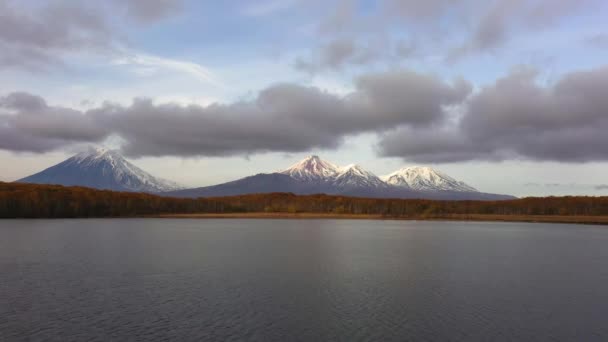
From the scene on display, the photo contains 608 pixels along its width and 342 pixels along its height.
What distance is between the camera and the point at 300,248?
247 feet

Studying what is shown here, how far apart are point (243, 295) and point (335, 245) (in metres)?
46.2

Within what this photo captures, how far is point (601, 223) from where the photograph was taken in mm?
183000

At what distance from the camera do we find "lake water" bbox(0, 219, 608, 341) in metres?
27.6

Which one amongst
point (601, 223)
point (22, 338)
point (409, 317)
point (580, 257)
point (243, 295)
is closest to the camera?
point (22, 338)

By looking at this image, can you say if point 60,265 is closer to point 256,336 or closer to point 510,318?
point 256,336

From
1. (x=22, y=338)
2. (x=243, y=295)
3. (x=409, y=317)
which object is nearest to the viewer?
(x=22, y=338)

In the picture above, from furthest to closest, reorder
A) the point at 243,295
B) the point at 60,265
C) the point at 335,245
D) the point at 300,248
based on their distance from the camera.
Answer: the point at 335,245
the point at 300,248
the point at 60,265
the point at 243,295

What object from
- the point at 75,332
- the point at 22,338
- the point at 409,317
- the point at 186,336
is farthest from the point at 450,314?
the point at 22,338

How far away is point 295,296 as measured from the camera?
122 feet

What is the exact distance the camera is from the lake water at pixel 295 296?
27.6 meters

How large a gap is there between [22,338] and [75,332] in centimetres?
260

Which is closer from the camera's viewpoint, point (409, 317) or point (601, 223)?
point (409, 317)

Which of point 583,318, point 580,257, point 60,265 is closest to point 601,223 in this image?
point 580,257

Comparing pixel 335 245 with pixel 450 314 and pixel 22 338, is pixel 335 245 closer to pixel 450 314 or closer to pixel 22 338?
pixel 450 314
